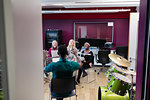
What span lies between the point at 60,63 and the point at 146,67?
77.8 inches

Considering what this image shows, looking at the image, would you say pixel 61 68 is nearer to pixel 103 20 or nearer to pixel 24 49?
pixel 24 49

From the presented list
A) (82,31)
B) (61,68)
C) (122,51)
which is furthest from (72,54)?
(82,31)

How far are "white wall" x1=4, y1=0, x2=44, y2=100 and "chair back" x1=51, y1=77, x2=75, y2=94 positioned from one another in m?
0.90

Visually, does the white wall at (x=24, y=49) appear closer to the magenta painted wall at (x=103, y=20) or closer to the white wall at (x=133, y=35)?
the white wall at (x=133, y=35)

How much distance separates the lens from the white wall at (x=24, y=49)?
110 cm

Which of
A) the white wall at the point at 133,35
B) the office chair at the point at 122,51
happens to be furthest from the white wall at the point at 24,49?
the office chair at the point at 122,51

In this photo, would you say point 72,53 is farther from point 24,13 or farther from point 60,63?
point 24,13

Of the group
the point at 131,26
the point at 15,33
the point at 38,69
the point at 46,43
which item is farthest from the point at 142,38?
the point at 46,43

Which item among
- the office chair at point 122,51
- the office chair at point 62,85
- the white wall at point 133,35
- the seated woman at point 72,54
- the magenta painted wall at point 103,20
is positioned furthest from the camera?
the magenta painted wall at point 103,20

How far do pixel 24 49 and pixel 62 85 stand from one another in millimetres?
1618

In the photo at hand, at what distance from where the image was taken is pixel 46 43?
8.18 metres

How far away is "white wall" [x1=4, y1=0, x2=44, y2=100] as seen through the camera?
1.10 m

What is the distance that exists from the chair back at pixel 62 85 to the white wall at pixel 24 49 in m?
0.90

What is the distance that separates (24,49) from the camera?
138cm
